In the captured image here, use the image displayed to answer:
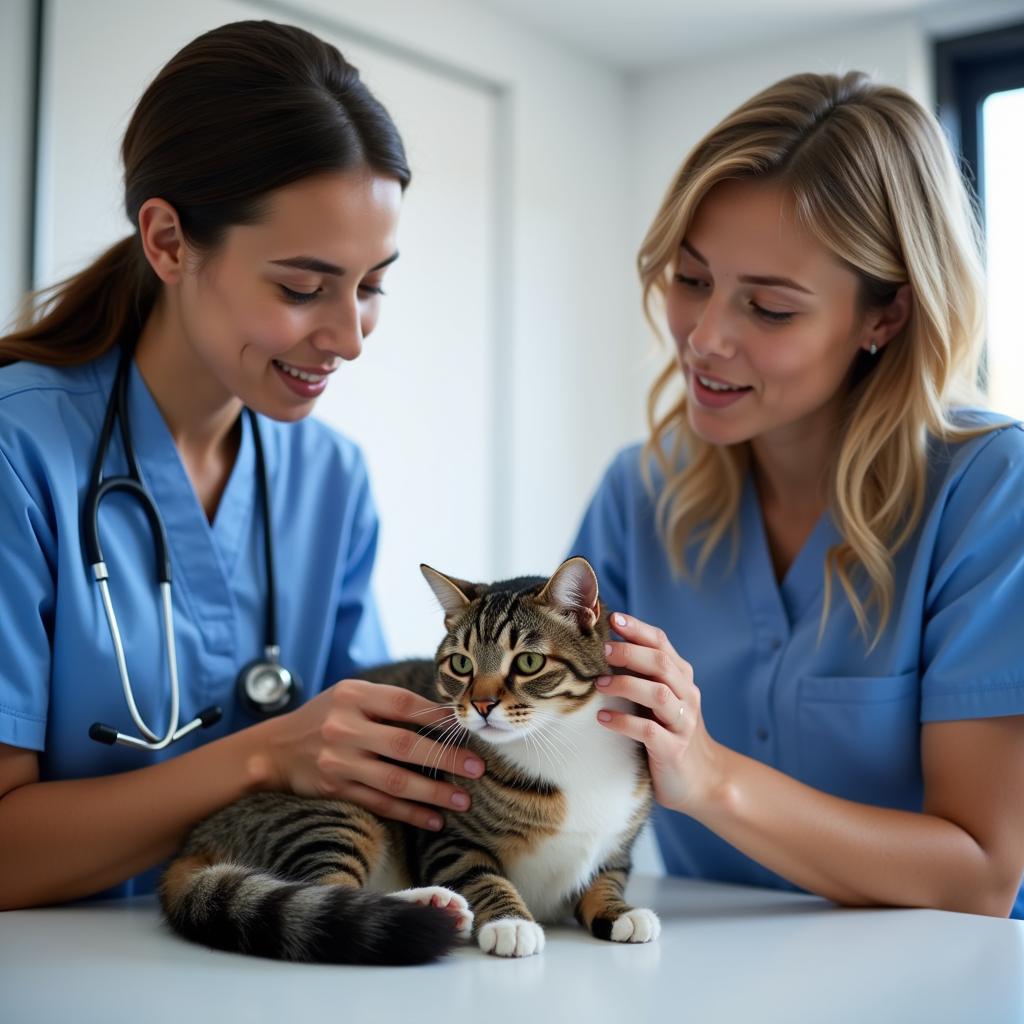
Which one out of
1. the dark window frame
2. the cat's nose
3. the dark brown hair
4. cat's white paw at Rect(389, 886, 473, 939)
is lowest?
cat's white paw at Rect(389, 886, 473, 939)

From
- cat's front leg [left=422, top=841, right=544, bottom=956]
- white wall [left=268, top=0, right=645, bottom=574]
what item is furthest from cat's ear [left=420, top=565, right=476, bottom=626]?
white wall [left=268, top=0, right=645, bottom=574]

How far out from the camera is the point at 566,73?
12.4ft

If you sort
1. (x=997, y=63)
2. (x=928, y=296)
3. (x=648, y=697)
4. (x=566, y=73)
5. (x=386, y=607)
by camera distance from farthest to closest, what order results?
(x=566, y=73)
(x=997, y=63)
(x=386, y=607)
(x=928, y=296)
(x=648, y=697)

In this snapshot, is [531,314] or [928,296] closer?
[928,296]

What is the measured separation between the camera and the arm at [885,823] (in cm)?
125

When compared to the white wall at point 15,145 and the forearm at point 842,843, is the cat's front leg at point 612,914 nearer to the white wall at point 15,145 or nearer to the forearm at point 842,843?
the forearm at point 842,843

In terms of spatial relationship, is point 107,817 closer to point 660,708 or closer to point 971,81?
point 660,708

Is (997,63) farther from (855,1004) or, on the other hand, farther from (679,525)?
(855,1004)

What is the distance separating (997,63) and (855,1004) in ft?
11.1

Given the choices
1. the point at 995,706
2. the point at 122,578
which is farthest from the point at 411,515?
the point at 995,706

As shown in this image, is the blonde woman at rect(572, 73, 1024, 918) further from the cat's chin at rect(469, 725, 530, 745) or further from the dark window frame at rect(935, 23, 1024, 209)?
the dark window frame at rect(935, 23, 1024, 209)

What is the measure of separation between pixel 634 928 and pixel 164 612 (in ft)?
2.32

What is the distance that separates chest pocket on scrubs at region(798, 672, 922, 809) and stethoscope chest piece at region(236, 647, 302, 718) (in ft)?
2.29

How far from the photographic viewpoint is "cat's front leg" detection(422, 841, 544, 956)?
1.06m
